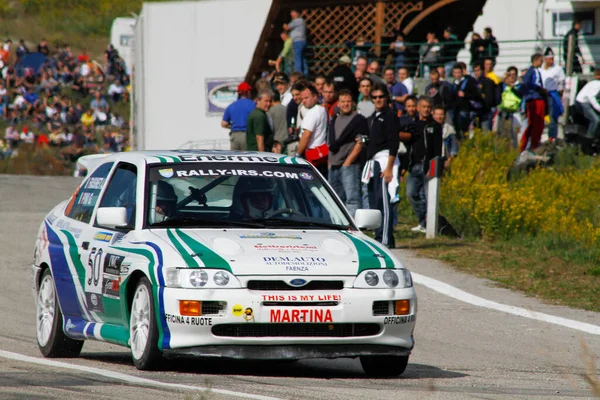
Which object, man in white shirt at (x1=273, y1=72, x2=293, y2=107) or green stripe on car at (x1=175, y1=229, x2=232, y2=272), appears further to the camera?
man in white shirt at (x1=273, y1=72, x2=293, y2=107)

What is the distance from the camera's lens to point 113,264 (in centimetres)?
790

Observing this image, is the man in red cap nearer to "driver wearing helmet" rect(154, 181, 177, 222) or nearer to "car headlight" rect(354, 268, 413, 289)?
"driver wearing helmet" rect(154, 181, 177, 222)

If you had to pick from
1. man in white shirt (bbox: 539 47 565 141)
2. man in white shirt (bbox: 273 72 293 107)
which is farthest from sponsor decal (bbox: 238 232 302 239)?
man in white shirt (bbox: 539 47 565 141)

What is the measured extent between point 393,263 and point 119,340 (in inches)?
72.9

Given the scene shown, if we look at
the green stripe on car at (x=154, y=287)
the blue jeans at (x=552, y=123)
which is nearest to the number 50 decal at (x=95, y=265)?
the green stripe on car at (x=154, y=287)

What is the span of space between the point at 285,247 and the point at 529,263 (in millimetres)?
7793

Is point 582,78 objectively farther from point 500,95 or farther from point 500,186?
point 500,186

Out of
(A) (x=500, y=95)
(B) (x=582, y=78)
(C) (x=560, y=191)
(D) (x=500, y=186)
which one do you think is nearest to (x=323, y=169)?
(D) (x=500, y=186)

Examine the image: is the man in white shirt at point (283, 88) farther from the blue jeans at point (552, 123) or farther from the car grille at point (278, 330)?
the car grille at point (278, 330)

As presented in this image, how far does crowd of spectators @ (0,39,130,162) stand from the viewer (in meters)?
43.5

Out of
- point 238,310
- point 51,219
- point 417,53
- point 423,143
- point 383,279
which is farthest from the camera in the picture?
point 417,53

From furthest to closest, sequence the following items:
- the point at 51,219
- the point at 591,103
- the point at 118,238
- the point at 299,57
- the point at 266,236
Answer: the point at 299,57, the point at 591,103, the point at 51,219, the point at 118,238, the point at 266,236

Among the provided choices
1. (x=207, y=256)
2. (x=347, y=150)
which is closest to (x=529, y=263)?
(x=347, y=150)

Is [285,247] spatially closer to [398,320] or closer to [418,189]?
[398,320]
